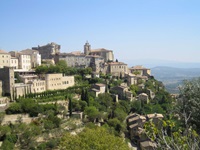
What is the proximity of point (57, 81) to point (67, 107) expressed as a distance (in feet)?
26.2

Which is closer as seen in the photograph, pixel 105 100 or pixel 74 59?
pixel 105 100

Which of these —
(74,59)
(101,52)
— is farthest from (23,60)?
(101,52)

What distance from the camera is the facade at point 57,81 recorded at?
43.2 m

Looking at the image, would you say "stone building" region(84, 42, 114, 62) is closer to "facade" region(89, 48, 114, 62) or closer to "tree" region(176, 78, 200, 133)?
"facade" region(89, 48, 114, 62)

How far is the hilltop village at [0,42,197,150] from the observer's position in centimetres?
2808

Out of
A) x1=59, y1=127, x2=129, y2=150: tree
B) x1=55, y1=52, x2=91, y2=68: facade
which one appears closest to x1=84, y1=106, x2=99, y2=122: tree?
x1=59, y1=127, x2=129, y2=150: tree

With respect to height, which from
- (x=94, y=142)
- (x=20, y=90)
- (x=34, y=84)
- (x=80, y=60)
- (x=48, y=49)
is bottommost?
(x=94, y=142)

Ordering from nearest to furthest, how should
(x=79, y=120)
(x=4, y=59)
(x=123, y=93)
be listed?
(x=79, y=120)
(x=4, y=59)
(x=123, y=93)

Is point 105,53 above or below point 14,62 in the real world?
above

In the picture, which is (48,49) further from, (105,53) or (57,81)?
(57,81)

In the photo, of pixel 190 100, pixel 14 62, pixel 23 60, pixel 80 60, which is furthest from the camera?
pixel 80 60

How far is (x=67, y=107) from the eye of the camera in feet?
128

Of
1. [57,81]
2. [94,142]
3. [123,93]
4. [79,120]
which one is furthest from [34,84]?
[94,142]

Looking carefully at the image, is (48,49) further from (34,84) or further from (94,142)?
(94,142)
